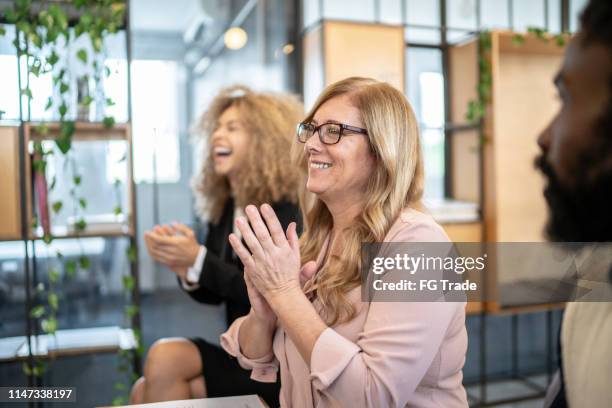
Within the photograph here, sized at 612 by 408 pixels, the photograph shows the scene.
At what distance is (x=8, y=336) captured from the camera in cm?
237

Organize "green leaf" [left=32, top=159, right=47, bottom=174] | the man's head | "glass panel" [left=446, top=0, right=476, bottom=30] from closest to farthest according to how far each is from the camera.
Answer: the man's head < "green leaf" [left=32, top=159, right=47, bottom=174] < "glass panel" [left=446, top=0, right=476, bottom=30]

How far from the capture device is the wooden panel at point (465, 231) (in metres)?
2.96

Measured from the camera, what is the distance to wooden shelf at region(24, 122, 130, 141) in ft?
7.23

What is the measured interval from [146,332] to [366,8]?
207 cm

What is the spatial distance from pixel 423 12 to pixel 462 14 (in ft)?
0.82

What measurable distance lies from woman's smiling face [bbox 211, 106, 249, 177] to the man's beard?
1.68 metres

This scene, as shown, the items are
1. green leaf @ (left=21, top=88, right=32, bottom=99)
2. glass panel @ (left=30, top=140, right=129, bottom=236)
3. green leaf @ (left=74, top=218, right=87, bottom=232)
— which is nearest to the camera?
green leaf @ (left=21, top=88, right=32, bottom=99)

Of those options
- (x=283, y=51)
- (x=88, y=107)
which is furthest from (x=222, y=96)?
(x=283, y=51)

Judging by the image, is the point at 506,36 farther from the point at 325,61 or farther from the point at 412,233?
the point at 412,233

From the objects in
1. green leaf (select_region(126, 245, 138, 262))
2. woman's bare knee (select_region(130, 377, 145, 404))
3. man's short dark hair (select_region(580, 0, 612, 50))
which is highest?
man's short dark hair (select_region(580, 0, 612, 50))

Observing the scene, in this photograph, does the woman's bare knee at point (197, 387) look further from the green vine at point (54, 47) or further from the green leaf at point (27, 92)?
the green leaf at point (27, 92)

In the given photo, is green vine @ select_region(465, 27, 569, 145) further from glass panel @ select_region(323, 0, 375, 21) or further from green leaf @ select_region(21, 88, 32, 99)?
green leaf @ select_region(21, 88, 32, 99)

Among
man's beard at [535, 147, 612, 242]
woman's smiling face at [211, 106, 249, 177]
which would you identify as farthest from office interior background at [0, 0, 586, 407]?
man's beard at [535, 147, 612, 242]

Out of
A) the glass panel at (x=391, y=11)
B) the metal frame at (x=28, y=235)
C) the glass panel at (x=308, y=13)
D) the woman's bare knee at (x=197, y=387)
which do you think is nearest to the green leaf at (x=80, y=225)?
the metal frame at (x=28, y=235)
